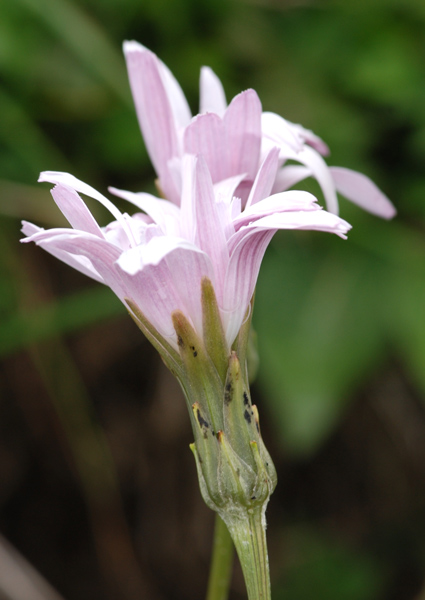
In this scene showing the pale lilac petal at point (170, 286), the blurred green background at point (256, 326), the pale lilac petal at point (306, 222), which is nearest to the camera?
the pale lilac petal at point (306, 222)

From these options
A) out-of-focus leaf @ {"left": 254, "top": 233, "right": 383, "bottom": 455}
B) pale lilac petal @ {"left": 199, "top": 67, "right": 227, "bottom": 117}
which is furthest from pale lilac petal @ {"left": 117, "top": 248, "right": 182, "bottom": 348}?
out-of-focus leaf @ {"left": 254, "top": 233, "right": 383, "bottom": 455}

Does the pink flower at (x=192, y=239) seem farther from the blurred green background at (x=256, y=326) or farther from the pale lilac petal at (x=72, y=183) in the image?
the blurred green background at (x=256, y=326)

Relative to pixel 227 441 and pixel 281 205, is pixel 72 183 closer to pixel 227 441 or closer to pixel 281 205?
pixel 281 205

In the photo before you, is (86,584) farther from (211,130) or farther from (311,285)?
(211,130)

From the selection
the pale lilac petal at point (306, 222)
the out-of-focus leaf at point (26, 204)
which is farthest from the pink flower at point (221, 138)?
the out-of-focus leaf at point (26, 204)

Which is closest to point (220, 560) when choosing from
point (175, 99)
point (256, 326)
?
point (175, 99)

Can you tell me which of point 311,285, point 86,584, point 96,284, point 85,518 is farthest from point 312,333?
point 86,584

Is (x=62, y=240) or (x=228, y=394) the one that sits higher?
(x=62, y=240)
